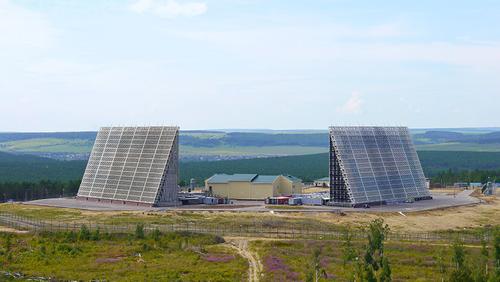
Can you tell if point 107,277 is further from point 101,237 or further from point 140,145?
point 140,145

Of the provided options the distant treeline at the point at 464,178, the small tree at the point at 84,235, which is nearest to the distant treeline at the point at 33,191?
the small tree at the point at 84,235

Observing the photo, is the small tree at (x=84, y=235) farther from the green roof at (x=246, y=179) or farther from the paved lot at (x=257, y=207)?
the green roof at (x=246, y=179)

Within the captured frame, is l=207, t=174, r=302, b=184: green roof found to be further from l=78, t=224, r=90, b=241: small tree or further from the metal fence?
l=78, t=224, r=90, b=241: small tree

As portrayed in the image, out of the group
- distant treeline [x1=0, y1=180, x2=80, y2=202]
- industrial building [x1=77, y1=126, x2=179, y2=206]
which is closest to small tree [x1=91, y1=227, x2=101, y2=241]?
industrial building [x1=77, y1=126, x2=179, y2=206]

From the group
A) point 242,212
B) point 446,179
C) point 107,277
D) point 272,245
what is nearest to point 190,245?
point 272,245

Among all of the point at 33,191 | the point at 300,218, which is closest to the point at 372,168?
the point at 300,218
